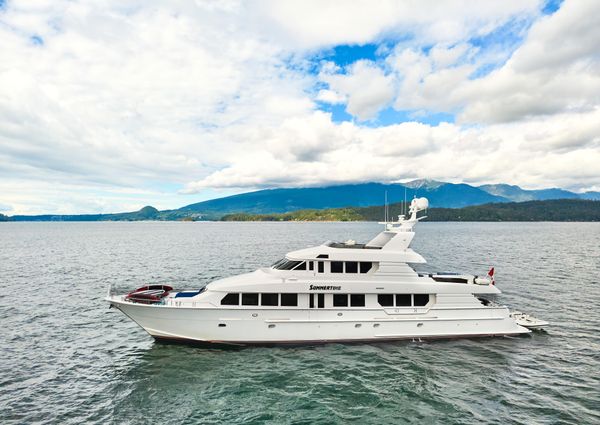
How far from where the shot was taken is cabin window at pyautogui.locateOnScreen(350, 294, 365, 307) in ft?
57.6

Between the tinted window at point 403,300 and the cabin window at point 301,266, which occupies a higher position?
the cabin window at point 301,266

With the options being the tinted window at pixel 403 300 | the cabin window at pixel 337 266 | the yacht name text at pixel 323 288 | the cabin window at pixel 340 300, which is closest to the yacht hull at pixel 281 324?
the cabin window at pixel 340 300

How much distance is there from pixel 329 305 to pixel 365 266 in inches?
116

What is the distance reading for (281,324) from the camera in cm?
1683

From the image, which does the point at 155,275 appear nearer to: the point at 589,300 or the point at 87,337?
the point at 87,337

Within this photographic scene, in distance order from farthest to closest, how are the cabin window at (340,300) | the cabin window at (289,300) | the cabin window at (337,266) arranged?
the cabin window at (337,266) < the cabin window at (340,300) < the cabin window at (289,300)

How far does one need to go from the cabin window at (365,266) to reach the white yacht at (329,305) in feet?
0.18

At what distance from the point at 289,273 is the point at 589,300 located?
81.3 ft

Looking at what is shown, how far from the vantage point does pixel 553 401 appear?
12.7 meters

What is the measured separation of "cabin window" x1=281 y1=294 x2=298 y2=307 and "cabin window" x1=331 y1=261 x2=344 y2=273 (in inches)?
99.9

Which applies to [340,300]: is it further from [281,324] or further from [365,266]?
[281,324]

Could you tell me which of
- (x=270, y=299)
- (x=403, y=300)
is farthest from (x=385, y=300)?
(x=270, y=299)

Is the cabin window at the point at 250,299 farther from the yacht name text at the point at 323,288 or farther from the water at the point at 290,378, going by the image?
the yacht name text at the point at 323,288

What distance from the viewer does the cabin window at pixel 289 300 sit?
17094 mm
